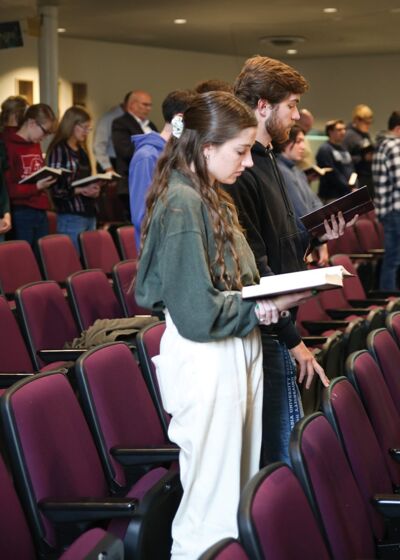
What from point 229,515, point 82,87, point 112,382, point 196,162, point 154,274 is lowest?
point 229,515

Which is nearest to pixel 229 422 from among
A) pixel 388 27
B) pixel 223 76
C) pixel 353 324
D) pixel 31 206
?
pixel 353 324

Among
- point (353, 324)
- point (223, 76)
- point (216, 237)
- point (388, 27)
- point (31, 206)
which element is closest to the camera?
point (216, 237)

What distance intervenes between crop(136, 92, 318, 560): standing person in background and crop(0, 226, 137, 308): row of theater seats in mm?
2598

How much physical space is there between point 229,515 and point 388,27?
33.9 feet

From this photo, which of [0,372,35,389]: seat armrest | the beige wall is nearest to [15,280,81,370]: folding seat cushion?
[0,372,35,389]: seat armrest

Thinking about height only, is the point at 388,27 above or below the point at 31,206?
above

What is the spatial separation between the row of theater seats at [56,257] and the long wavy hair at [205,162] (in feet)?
8.44

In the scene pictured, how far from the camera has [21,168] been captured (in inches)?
248

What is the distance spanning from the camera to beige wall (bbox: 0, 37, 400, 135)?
12.7 m

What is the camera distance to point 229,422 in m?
2.44

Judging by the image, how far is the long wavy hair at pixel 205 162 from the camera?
2.46 metres

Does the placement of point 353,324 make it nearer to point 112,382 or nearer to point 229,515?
point 112,382

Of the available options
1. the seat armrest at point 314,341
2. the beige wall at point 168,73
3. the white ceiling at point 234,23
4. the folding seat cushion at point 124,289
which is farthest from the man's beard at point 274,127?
the beige wall at point 168,73

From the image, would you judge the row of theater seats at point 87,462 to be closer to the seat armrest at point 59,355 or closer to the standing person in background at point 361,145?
the seat armrest at point 59,355
